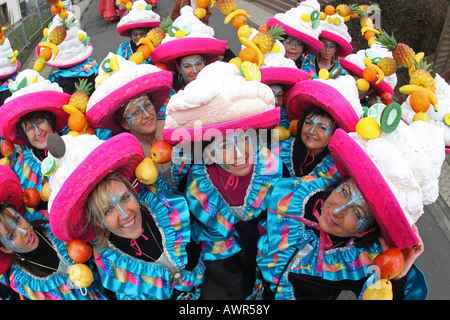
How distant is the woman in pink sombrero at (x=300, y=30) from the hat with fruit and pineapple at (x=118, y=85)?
64.0 inches

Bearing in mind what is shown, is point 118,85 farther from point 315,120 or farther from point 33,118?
point 315,120

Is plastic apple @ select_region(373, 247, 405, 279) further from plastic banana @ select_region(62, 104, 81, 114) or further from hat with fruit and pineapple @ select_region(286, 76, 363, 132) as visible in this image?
plastic banana @ select_region(62, 104, 81, 114)

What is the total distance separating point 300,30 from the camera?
3.25 metres

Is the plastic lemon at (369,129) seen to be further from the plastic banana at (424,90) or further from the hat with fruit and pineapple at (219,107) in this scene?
the plastic banana at (424,90)

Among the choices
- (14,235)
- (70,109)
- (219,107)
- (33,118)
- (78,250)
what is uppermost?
(219,107)

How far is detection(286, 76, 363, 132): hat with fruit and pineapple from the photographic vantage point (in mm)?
1955

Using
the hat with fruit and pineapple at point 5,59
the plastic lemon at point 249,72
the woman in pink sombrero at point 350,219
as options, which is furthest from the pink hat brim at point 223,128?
the hat with fruit and pineapple at point 5,59

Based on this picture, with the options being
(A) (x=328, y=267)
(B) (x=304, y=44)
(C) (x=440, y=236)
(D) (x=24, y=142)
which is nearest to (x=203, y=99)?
(A) (x=328, y=267)

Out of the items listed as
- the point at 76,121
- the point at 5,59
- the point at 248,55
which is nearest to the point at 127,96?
the point at 76,121

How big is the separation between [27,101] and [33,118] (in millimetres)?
242

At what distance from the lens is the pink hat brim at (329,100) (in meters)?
1.95

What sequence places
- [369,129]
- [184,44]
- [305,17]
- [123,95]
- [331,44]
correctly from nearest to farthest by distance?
[369,129] → [123,95] → [184,44] → [305,17] → [331,44]

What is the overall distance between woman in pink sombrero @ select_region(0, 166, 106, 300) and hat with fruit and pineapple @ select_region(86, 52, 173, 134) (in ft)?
2.13

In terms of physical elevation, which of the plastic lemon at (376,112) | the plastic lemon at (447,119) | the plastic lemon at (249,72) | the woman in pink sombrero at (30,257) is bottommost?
the woman in pink sombrero at (30,257)
